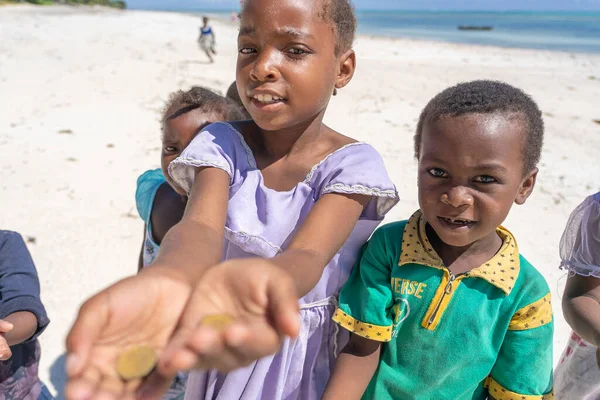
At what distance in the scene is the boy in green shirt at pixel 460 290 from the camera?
4.28 ft

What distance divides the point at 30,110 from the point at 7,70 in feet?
8.63

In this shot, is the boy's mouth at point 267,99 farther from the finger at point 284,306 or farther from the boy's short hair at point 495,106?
the finger at point 284,306

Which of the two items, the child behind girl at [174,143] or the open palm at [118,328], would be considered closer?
the open palm at [118,328]

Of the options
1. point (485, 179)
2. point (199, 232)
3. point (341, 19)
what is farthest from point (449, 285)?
point (341, 19)

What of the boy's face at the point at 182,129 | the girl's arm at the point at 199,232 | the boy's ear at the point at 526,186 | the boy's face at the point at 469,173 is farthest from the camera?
the boy's face at the point at 182,129

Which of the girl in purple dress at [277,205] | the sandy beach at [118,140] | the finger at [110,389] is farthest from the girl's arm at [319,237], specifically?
the sandy beach at [118,140]

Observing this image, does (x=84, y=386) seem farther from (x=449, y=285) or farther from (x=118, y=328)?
(x=449, y=285)

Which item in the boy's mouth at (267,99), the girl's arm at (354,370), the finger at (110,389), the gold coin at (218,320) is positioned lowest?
the girl's arm at (354,370)

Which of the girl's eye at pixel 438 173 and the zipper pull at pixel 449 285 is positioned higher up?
the girl's eye at pixel 438 173

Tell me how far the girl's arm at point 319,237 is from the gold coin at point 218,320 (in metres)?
0.21

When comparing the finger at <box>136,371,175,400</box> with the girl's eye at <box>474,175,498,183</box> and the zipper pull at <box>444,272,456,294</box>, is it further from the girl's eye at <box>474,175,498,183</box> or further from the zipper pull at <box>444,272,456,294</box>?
the girl's eye at <box>474,175,498,183</box>

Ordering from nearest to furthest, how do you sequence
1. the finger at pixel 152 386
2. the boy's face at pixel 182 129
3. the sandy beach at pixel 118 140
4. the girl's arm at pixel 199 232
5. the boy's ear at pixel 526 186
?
the finger at pixel 152 386
the girl's arm at pixel 199 232
the boy's ear at pixel 526 186
the boy's face at pixel 182 129
the sandy beach at pixel 118 140

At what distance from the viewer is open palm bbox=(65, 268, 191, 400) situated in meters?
0.75

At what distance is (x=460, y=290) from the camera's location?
1338 mm
